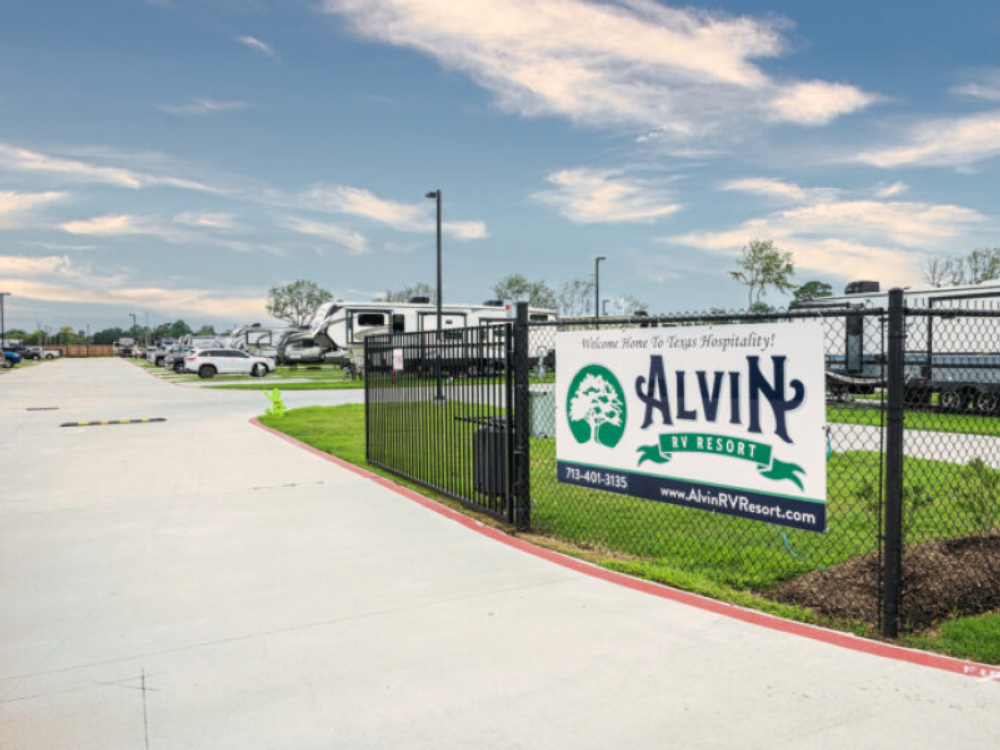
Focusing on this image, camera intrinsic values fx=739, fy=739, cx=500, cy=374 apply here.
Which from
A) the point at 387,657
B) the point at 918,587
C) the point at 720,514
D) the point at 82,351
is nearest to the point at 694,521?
the point at 720,514

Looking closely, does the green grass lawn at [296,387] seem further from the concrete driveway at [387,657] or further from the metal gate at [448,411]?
the concrete driveway at [387,657]

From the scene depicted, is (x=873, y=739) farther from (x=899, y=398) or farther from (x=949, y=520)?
(x=949, y=520)

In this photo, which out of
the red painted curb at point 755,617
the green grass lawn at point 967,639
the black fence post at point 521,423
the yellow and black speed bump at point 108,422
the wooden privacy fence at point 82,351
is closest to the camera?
the red painted curb at point 755,617

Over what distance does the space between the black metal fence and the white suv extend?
95.0 feet

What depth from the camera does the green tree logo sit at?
235 inches

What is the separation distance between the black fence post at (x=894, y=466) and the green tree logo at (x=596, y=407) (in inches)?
81.9

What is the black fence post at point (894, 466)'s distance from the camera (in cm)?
416

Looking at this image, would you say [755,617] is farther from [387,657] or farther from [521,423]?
[521,423]

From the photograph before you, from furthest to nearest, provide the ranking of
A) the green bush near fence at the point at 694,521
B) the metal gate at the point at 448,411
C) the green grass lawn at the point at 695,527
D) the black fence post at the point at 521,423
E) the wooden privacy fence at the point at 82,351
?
the wooden privacy fence at the point at 82,351 < the metal gate at the point at 448,411 < the black fence post at the point at 521,423 < the green bush near fence at the point at 694,521 < the green grass lawn at the point at 695,527

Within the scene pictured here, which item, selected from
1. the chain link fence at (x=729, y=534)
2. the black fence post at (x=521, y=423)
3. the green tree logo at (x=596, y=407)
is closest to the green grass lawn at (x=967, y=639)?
the chain link fence at (x=729, y=534)

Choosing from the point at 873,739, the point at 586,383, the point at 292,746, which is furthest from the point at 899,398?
the point at 292,746

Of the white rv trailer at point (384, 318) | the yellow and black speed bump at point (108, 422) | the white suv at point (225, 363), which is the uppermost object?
the white rv trailer at point (384, 318)

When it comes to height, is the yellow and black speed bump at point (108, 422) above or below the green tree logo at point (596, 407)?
below

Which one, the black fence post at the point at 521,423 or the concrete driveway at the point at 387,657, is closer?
the concrete driveway at the point at 387,657
